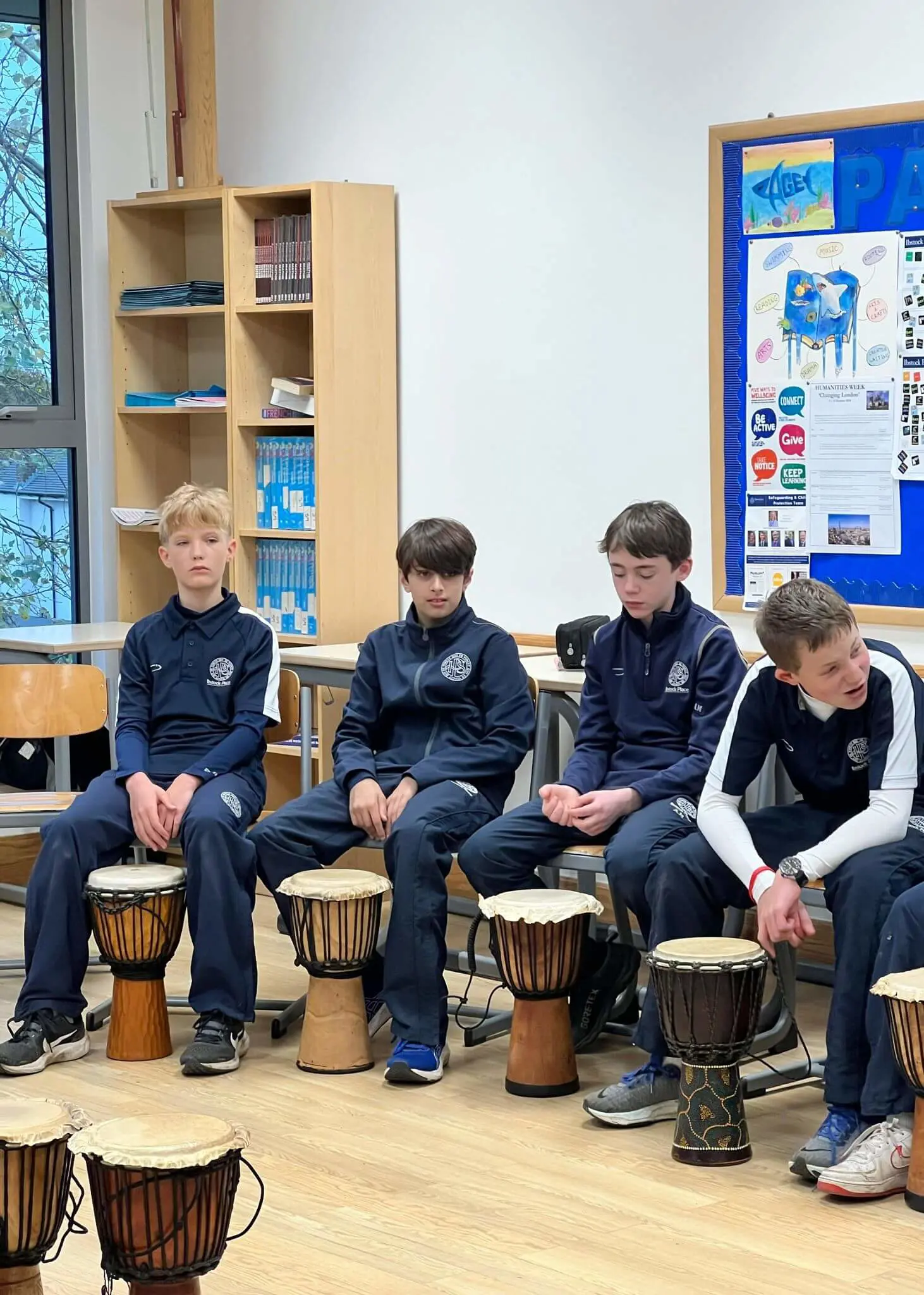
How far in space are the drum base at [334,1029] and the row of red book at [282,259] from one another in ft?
7.53

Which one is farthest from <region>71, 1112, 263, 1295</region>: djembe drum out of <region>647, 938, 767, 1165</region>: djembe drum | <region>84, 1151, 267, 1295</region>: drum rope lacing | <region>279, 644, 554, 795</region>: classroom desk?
<region>279, 644, 554, 795</region>: classroom desk

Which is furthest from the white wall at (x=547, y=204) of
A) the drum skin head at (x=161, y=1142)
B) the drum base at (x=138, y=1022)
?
the drum skin head at (x=161, y=1142)

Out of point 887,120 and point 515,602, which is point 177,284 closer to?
point 515,602

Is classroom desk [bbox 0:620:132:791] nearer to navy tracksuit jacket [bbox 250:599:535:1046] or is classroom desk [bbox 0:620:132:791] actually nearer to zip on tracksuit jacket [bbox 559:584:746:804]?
navy tracksuit jacket [bbox 250:599:535:1046]

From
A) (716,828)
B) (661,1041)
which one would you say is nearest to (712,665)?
(716,828)

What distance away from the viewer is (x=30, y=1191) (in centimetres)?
205

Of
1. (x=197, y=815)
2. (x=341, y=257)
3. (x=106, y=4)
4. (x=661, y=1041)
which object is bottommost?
(x=661, y=1041)

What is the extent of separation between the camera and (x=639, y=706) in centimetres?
363

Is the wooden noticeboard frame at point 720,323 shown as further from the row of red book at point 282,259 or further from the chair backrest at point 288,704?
the row of red book at point 282,259

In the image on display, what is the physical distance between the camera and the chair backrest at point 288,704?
4.07 m

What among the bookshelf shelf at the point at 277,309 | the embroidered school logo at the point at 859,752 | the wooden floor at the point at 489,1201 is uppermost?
the bookshelf shelf at the point at 277,309

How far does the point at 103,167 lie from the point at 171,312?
69cm

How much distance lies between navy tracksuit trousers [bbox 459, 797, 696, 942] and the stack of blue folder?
2373mm

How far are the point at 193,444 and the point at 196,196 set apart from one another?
85 centimetres
